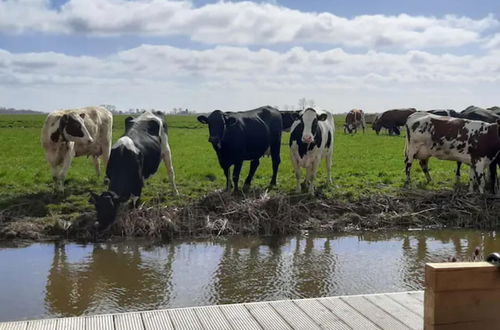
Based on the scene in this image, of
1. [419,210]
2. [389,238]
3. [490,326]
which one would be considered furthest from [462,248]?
[490,326]

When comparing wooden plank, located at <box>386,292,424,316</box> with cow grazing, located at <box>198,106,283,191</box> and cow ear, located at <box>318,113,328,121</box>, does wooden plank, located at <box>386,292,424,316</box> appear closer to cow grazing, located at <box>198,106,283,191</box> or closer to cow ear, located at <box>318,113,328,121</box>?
cow grazing, located at <box>198,106,283,191</box>

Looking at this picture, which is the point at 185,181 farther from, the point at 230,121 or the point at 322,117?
the point at 322,117

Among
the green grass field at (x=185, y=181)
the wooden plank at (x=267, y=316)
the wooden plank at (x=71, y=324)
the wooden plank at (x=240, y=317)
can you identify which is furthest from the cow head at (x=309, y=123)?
the wooden plank at (x=71, y=324)

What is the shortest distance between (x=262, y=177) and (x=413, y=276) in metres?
7.59

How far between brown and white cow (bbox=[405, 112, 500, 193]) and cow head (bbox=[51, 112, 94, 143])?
7.53m

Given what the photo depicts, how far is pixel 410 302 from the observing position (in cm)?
522

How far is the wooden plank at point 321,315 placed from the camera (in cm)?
472

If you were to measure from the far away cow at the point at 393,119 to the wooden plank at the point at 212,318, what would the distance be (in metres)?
35.4

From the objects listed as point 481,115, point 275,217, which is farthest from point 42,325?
point 481,115

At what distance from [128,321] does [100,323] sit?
23 centimetres

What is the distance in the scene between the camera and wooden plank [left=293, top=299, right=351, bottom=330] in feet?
15.5

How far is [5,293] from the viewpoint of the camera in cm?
669

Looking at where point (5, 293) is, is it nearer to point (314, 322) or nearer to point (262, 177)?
point (314, 322)

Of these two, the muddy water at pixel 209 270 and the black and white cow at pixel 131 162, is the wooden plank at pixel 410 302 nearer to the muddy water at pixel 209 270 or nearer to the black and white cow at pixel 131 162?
the muddy water at pixel 209 270
